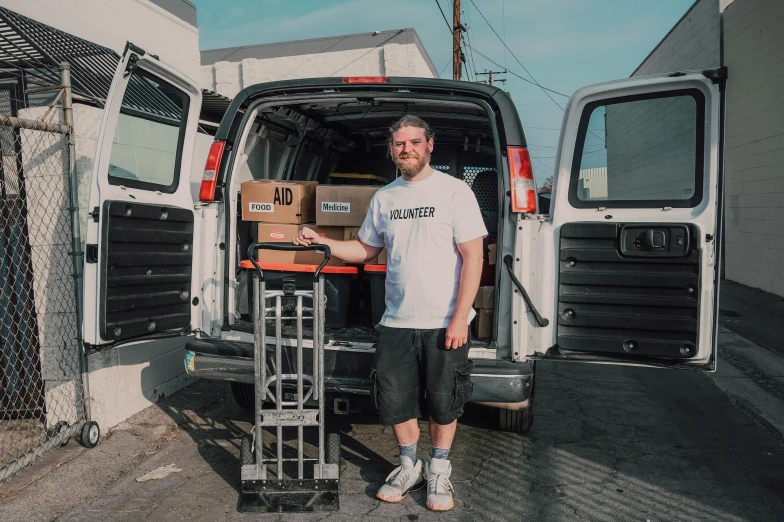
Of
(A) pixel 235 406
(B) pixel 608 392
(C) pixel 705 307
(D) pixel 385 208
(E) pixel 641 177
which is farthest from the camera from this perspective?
(B) pixel 608 392

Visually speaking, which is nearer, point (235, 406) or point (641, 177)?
point (641, 177)

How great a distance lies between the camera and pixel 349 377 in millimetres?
3531

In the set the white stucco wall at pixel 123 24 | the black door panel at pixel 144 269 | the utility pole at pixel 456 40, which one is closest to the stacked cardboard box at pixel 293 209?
the black door panel at pixel 144 269

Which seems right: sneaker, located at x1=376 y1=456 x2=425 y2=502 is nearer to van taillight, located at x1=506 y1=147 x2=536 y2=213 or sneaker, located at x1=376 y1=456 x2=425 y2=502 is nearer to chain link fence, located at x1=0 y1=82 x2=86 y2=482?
van taillight, located at x1=506 y1=147 x2=536 y2=213

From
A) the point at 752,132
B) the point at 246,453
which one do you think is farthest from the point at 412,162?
the point at 752,132

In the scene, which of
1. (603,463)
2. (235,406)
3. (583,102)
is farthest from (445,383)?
(235,406)

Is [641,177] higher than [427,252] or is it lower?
higher

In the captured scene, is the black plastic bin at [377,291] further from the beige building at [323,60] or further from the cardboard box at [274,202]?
the beige building at [323,60]

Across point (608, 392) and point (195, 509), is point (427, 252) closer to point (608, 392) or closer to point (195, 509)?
point (195, 509)

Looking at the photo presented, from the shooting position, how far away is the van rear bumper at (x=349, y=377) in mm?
3361

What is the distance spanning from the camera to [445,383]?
128 inches

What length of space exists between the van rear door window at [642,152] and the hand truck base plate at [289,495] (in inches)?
78.1

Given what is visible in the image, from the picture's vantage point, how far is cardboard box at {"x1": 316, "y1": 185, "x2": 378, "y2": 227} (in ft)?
13.6

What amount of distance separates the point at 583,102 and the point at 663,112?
44 cm
